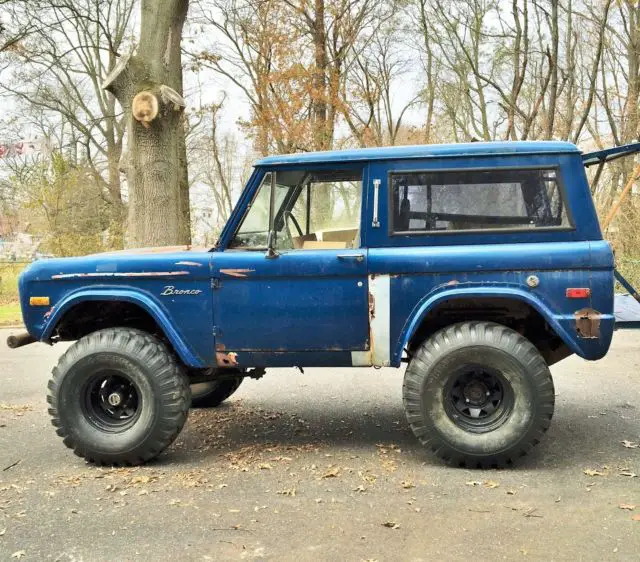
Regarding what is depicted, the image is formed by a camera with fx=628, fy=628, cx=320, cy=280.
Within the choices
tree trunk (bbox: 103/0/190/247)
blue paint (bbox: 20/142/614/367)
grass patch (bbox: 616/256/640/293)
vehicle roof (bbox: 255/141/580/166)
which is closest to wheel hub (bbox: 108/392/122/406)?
blue paint (bbox: 20/142/614/367)

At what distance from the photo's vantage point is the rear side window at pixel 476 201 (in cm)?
408

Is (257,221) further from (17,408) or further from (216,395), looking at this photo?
(17,408)

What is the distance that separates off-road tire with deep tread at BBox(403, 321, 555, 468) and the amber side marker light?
40cm

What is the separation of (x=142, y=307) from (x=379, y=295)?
1.62 m

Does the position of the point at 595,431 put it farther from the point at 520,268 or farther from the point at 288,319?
the point at 288,319

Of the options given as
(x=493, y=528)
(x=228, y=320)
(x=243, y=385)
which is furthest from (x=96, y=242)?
(x=493, y=528)

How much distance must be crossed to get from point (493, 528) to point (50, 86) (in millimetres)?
27798

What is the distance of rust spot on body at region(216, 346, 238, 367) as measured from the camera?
4320 millimetres

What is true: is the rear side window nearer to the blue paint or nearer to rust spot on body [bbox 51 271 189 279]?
the blue paint

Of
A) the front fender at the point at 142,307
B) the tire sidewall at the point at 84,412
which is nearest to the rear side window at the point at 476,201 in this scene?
the front fender at the point at 142,307

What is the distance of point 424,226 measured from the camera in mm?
4188

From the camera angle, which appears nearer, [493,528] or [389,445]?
[493,528]

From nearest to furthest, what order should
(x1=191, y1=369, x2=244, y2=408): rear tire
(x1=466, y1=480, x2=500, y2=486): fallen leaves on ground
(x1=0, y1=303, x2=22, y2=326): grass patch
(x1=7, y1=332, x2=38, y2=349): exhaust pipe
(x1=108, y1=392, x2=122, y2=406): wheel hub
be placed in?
(x1=466, y1=480, x2=500, y2=486): fallen leaves on ground, (x1=108, y1=392, x2=122, y2=406): wheel hub, (x1=7, y1=332, x2=38, y2=349): exhaust pipe, (x1=191, y1=369, x2=244, y2=408): rear tire, (x1=0, y1=303, x2=22, y2=326): grass patch

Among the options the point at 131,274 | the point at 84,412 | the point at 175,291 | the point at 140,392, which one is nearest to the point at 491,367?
the point at 175,291
